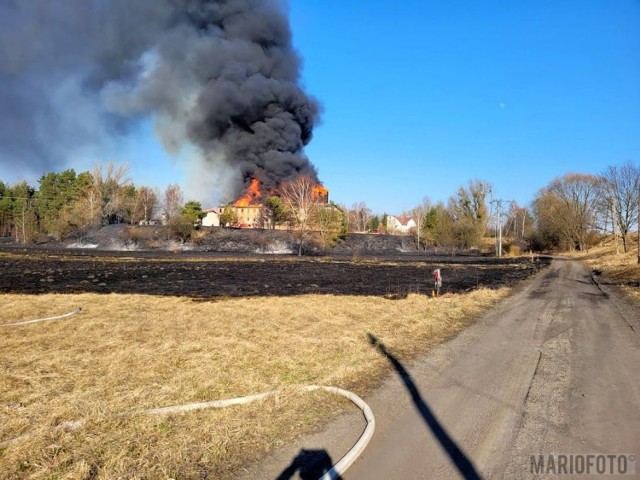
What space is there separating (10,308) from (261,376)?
8.57 m

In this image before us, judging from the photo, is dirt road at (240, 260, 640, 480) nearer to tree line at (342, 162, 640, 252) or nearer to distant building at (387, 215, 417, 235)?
tree line at (342, 162, 640, 252)

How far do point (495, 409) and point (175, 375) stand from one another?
12.4 feet

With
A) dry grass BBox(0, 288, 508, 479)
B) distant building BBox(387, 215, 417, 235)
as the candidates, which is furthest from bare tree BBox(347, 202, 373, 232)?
dry grass BBox(0, 288, 508, 479)

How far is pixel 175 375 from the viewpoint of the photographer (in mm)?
5598

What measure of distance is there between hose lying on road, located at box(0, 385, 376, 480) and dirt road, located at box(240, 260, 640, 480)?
74 millimetres

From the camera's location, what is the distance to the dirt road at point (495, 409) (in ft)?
11.5

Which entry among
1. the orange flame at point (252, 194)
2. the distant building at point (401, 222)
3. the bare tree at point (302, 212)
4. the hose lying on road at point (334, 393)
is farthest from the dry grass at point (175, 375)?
the distant building at point (401, 222)

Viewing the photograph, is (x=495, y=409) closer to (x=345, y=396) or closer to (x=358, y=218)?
(x=345, y=396)

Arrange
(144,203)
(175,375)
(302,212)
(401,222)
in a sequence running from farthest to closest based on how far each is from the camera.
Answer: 1. (401,222)
2. (144,203)
3. (302,212)
4. (175,375)

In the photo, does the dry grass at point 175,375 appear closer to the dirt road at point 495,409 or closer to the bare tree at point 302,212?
the dirt road at point 495,409

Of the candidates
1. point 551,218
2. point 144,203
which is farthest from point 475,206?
point 144,203

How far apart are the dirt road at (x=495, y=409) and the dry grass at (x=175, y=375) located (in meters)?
0.44

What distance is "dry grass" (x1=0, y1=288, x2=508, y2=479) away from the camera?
3520 millimetres

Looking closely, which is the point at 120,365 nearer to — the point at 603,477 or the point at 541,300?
the point at 603,477
